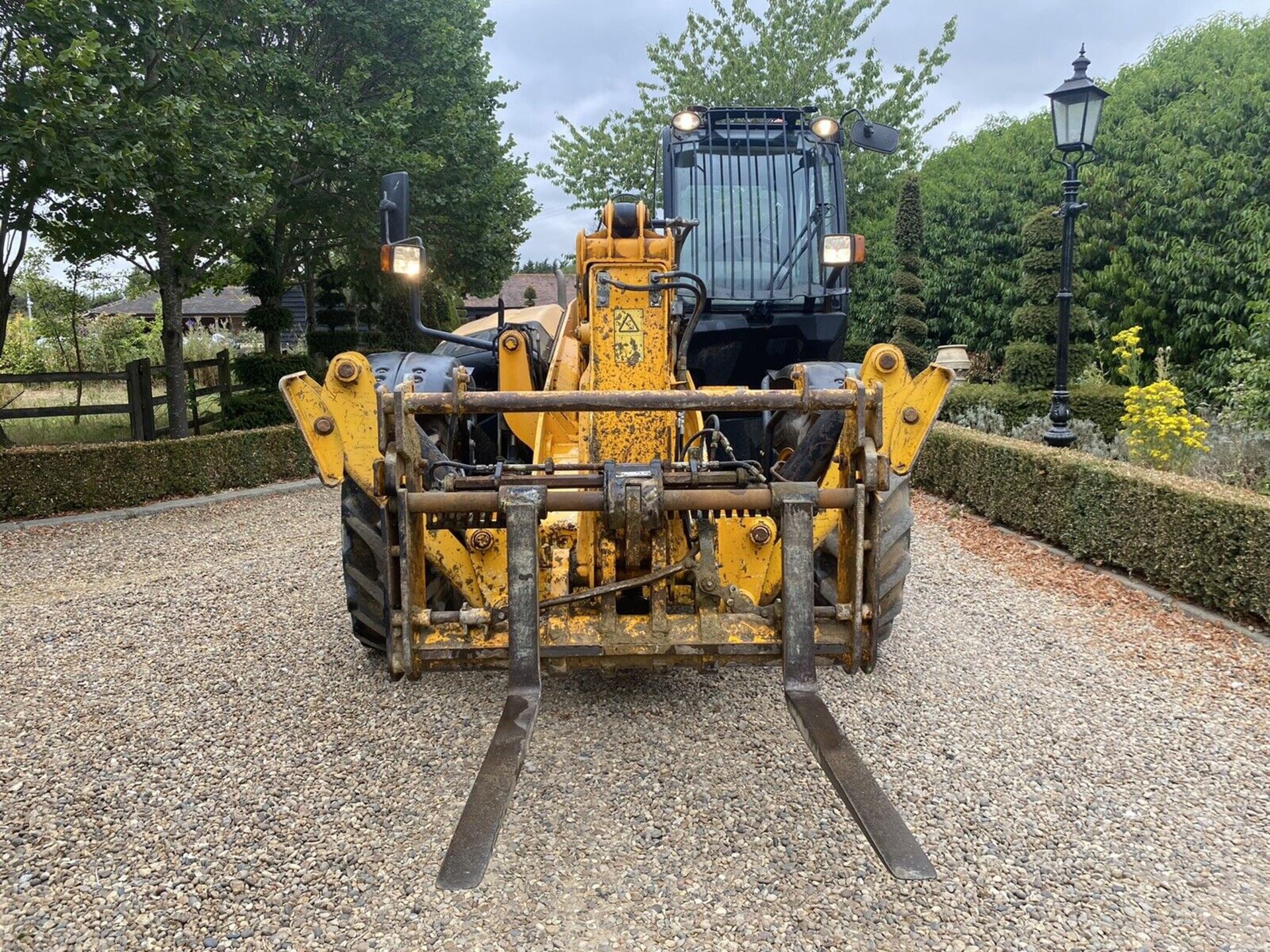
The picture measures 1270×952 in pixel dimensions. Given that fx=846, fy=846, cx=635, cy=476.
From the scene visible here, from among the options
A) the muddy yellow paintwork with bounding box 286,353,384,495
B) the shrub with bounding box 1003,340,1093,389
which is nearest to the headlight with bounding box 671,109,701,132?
the muddy yellow paintwork with bounding box 286,353,384,495

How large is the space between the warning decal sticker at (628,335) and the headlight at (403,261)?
2.58ft

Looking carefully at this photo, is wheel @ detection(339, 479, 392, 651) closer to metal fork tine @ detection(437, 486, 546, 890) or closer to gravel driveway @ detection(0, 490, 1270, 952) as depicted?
gravel driveway @ detection(0, 490, 1270, 952)

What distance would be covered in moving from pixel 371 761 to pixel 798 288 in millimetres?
3517

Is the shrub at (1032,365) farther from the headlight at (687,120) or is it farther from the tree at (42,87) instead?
the tree at (42,87)

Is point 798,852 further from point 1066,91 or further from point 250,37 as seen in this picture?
point 250,37

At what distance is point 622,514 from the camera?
2.56 metres

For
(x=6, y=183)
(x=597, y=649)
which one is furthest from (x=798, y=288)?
(x=6, y=183)

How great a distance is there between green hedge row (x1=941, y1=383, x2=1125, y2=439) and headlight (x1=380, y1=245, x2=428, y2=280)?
6.64 metres

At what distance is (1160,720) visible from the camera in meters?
3.50

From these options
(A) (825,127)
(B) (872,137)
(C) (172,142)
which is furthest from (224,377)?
(B) (872,137)

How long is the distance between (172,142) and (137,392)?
4.09 metres

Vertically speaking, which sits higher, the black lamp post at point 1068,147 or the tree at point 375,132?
the tree at point 375,132

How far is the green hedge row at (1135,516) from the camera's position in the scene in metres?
4.46

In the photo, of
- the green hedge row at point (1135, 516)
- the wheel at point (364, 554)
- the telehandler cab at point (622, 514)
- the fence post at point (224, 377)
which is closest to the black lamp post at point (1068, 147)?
the green hedge row at point (1135, 516)
